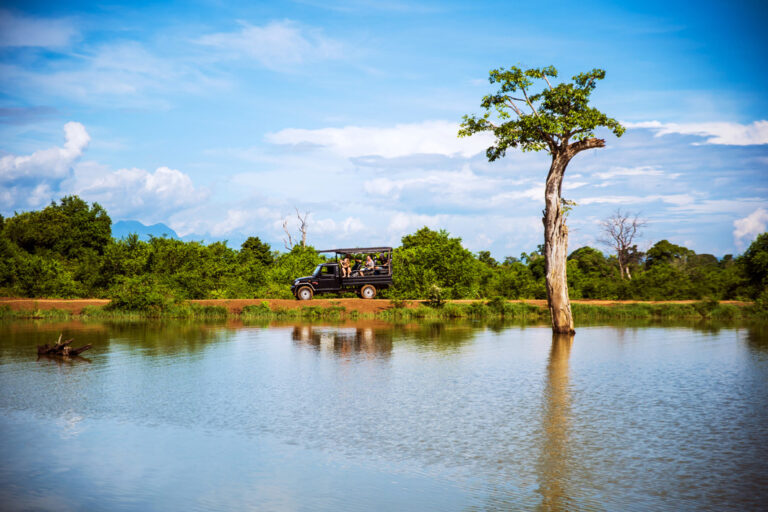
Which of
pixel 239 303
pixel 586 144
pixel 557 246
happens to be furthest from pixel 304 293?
pixel 586 144

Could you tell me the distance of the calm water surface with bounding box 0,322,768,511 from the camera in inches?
346

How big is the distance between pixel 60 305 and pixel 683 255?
6342cm

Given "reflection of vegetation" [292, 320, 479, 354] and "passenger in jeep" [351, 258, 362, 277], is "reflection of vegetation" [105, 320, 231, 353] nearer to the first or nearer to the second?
"reflection of vegetation" [292, 320, 479, 354]

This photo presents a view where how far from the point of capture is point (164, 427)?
40.7ft

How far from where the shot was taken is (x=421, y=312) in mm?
42594

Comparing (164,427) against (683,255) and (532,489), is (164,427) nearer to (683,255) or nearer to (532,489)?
(532,489)

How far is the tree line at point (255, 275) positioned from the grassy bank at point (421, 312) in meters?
1.01

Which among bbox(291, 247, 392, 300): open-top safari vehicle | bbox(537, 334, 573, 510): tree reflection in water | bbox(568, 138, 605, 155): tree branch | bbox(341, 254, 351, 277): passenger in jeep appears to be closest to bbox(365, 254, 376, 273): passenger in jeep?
bbox(291, 247, 392, 300): open-top safari vehicle

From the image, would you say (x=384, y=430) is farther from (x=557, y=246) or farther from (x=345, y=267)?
(x=345, y=267)

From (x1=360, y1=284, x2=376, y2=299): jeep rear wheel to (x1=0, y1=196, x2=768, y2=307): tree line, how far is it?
1545 mm

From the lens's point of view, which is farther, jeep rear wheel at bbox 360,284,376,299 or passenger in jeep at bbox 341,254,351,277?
jeep rear wheel at bbox 360,284,376,299

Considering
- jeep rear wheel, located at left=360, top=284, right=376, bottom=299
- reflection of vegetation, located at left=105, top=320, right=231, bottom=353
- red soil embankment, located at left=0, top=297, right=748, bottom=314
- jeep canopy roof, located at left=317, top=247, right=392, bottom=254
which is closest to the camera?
reflection of vegetation, located at left=105, top=320, right=231, bottom=353

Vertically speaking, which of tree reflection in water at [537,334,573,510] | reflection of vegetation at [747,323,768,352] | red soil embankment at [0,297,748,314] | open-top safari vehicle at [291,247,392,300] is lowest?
tree reflection in water at [537,334,573,510]

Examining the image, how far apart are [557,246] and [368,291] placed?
14840 mm
